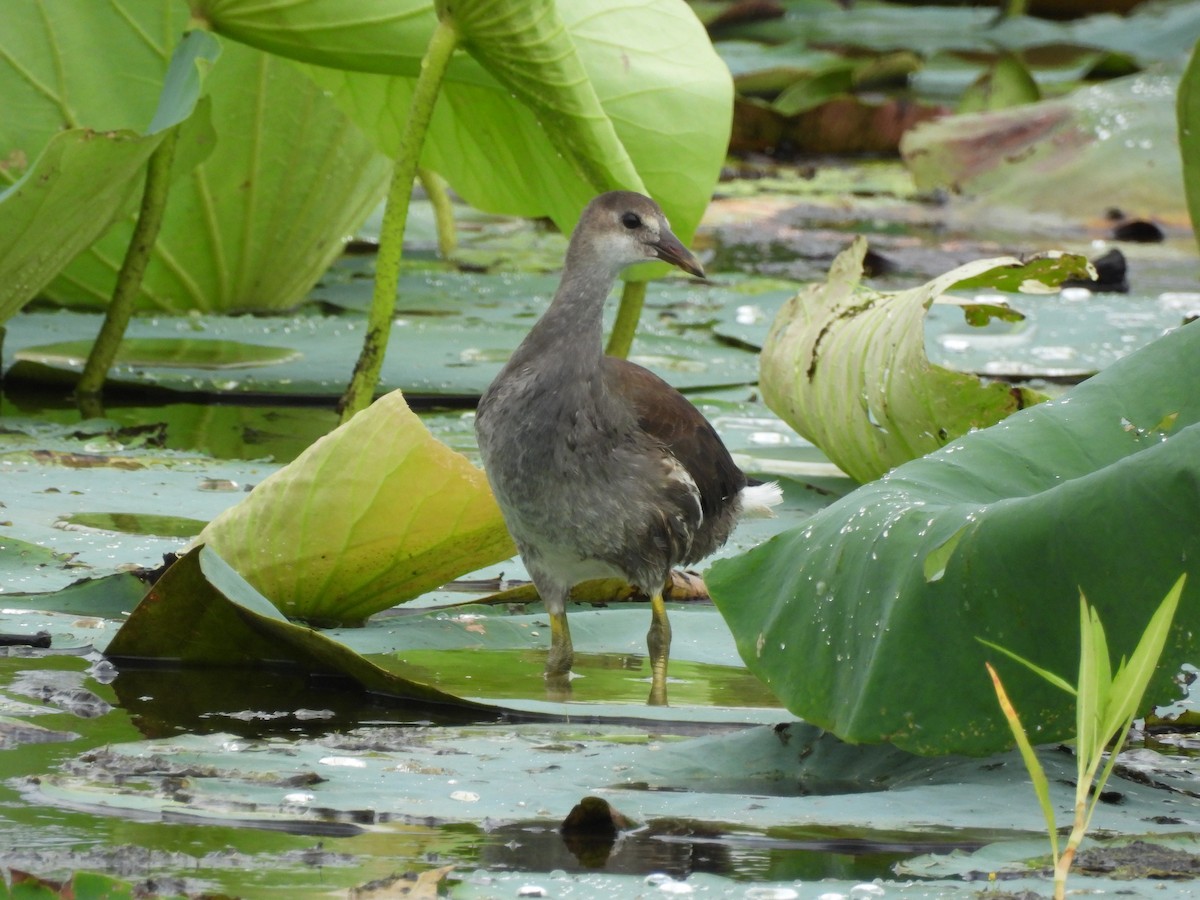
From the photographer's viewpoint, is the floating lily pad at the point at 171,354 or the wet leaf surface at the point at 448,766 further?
the floating lily pad at the point at 171,354

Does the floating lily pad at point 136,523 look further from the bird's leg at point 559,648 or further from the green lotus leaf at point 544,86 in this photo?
the green lotus leaf at point 544,86

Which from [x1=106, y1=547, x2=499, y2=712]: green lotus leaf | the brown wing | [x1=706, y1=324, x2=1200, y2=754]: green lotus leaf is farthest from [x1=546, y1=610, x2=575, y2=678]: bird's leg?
[x1=706, y1=324, x2=1200, y2=754]: green lotus leaf

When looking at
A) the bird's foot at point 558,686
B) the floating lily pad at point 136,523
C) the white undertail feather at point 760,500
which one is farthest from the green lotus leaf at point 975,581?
the floating lily pad at point 136,523

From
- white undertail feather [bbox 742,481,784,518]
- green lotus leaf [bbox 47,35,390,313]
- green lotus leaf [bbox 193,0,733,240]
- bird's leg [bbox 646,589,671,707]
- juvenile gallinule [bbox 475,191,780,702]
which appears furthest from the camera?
green lotus leaf [bbox 47,35,390,313]

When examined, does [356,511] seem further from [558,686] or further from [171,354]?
[171,354]

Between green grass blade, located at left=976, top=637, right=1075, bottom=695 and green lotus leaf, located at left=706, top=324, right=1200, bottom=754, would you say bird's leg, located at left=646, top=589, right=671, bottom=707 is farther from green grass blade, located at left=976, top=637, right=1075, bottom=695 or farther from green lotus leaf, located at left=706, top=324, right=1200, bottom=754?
green grass blade, located at left=976, top=637, right=1075, bottom=695

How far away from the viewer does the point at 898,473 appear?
1.95 meters

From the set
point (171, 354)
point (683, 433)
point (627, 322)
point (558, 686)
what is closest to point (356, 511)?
point (558, 686)

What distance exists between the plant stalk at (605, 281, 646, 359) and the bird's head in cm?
114

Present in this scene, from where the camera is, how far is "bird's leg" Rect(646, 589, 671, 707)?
222 cm

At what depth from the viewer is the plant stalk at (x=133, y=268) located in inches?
143

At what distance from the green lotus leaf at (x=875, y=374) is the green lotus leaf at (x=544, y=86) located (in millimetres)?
461

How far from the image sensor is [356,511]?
2338mm

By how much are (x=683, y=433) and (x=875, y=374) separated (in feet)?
1.32
